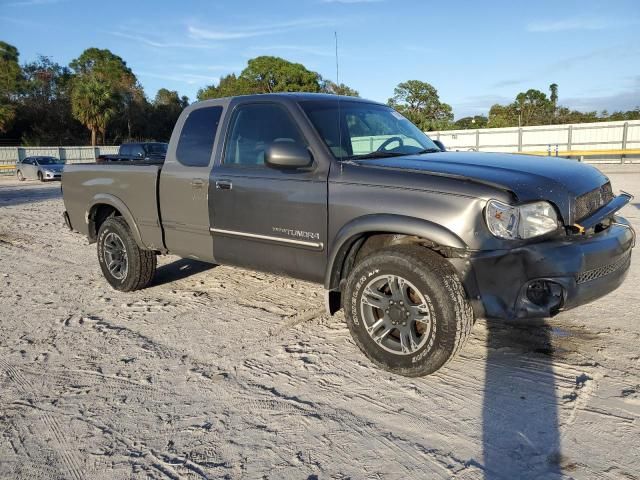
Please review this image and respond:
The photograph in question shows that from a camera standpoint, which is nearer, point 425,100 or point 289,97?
point 289,97

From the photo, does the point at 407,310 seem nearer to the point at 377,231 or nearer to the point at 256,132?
the point at 377,231

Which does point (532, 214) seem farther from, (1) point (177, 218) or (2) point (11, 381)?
(2) point (11, 381)

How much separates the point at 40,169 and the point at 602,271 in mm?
27014

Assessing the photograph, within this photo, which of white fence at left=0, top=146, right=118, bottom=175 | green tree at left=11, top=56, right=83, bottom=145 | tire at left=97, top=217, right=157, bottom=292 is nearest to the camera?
tire at left=97, top=217, right=157, bottom=292

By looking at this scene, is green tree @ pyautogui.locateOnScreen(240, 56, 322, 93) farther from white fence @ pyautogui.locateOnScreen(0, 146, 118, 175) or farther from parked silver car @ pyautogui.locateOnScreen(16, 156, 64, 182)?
parked silver car @ pyautogui.locateOnScreen(16, 156, 64, 182)

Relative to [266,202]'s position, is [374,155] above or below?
above

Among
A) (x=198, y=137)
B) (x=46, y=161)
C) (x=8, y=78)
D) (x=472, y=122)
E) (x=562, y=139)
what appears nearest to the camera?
(x=198, y=137)

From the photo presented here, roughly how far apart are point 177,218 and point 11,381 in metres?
1.86

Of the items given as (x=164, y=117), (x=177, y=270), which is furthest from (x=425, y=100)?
(x=177, y=270)

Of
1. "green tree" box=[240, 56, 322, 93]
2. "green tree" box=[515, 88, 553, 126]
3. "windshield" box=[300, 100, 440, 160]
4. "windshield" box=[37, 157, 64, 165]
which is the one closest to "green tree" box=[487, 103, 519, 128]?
"green tree" box=[515, 88, 553, 126]

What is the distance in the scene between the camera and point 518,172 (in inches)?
125

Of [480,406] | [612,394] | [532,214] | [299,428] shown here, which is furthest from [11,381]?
[612,394]

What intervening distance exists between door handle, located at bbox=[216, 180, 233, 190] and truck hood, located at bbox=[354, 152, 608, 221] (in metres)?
1.15

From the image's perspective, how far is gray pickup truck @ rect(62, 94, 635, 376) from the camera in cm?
290
